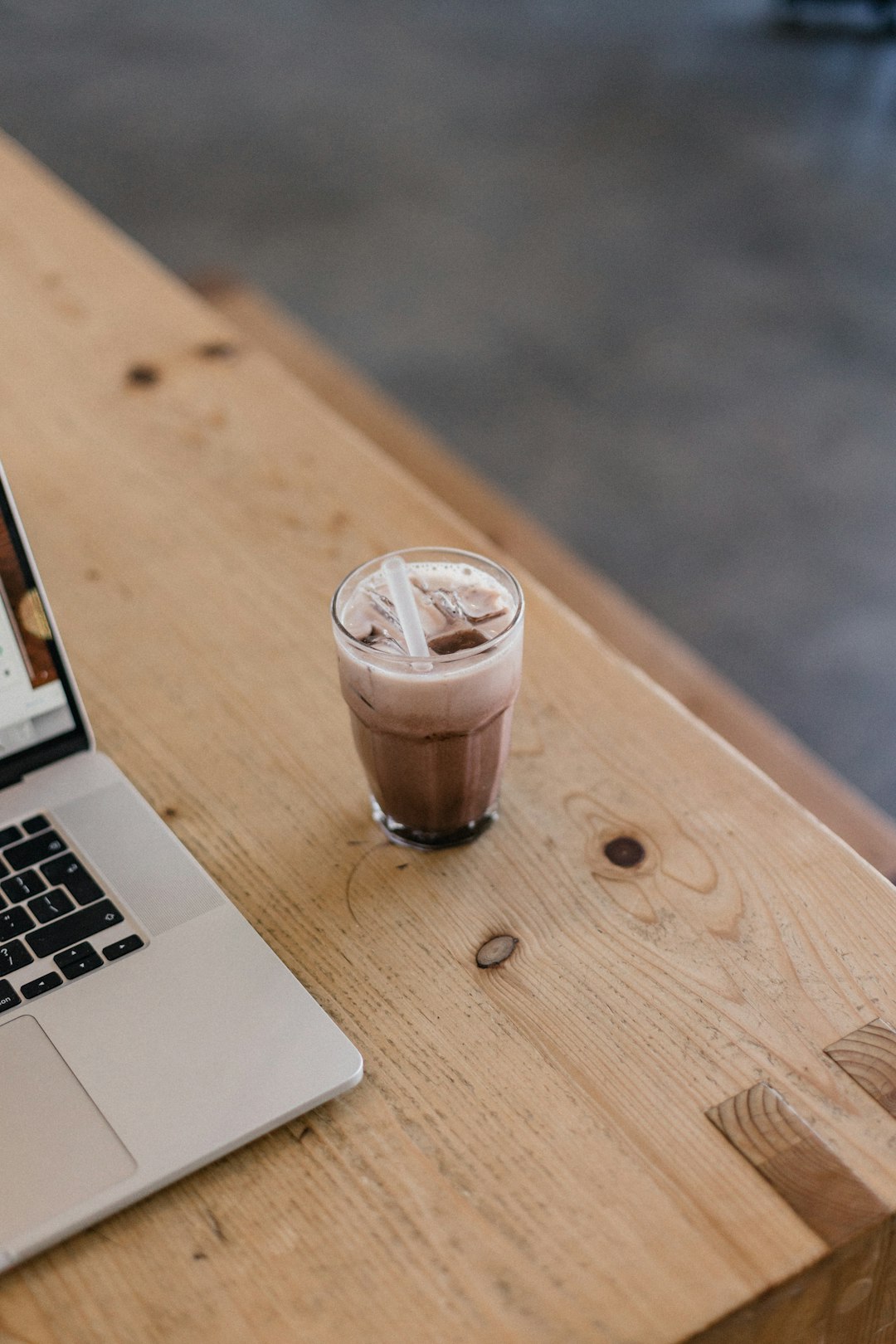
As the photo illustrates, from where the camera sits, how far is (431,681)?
604 mm

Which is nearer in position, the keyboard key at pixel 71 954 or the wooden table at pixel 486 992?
the wooden table at pixel 486 992

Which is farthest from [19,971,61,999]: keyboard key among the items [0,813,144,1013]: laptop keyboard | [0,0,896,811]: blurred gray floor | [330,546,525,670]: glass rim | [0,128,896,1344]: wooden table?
[0,0,896,811]: blurred gray floor

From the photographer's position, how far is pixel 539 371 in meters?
2.57

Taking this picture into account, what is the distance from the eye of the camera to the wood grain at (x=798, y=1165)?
503 millimetres

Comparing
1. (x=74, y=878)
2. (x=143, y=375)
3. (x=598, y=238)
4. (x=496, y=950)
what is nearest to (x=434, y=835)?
(x=496, y=950)

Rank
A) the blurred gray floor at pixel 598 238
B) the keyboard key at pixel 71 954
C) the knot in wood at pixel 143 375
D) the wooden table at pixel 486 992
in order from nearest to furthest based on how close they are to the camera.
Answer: the wooden table at pixel 486 992 → the keyboard key at pixel 71 954 → the knot in wood at pixel 143 375 → the blurred gray floor at pixel 598 238

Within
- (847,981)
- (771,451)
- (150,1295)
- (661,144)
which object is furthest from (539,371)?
(150,1295)

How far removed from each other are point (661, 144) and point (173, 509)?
9.94 feet

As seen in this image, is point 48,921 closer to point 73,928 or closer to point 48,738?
point 73,928

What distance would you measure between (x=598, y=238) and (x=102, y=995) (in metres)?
2.80

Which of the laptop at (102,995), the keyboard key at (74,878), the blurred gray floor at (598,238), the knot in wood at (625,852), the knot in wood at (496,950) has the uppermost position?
the keyboard key at (74,878)

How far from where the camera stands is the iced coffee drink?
609 millimetres

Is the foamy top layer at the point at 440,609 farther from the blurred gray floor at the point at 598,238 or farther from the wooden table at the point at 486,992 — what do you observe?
the blurred gray floor at the point at 598,238

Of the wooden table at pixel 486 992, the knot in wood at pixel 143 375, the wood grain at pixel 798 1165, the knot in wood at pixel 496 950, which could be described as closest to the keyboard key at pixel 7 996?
the wooden table at pixel 486 992
